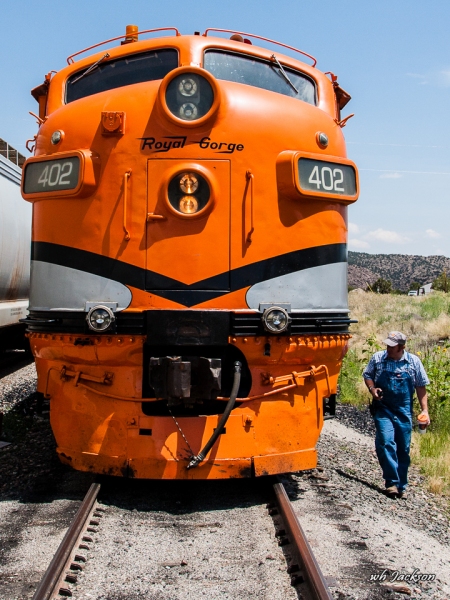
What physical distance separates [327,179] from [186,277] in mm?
1413

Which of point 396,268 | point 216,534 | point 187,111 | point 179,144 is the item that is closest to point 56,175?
point 179,144

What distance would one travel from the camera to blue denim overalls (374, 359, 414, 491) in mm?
6145

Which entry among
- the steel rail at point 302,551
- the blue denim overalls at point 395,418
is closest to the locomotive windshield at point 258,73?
the blue denim overalls at point 395,418

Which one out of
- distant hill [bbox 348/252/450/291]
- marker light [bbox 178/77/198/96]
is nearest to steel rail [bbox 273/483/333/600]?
marker light [bbox 178/77/198/96]

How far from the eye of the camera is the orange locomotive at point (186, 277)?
5.19m

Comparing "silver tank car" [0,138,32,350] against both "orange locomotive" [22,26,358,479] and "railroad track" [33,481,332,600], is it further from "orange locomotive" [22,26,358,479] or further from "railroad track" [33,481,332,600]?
"railroad track" [33,481,332,600]

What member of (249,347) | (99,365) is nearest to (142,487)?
(99,365)

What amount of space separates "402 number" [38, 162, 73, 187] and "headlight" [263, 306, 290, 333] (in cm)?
183

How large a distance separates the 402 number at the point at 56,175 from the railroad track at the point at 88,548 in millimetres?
2365

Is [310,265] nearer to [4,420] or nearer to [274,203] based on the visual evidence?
[274,203]

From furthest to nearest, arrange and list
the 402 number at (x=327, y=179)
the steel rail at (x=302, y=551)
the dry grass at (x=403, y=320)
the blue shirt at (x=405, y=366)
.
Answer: the dry grass at (x=403, y=320), the blue shirt at (x=405, y=366), the 402 number at (x=327, y=179), the steel rail at (x=302, y=551)

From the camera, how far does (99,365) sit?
5359 mm

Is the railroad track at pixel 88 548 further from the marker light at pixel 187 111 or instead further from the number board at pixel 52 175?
the marker light at pixel 187 111

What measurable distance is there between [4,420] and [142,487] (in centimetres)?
317
